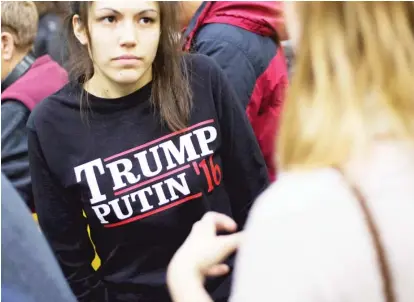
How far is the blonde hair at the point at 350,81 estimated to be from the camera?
2.29 ft

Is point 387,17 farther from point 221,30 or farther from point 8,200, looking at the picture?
point 221,30

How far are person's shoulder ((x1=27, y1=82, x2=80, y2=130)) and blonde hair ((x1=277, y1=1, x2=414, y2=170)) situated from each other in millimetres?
742

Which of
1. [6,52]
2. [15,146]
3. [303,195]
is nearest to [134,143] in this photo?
[15,146]

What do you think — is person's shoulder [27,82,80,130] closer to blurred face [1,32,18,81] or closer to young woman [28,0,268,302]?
young woman [28,0,268,302]

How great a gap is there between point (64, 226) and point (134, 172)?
0.75ft

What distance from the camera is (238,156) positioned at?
1447 mm

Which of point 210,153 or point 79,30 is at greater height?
point 79,30

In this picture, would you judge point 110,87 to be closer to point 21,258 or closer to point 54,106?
point 54,106

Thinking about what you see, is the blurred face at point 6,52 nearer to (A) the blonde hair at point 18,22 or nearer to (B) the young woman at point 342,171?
(A) the blonde hair at point 18,22

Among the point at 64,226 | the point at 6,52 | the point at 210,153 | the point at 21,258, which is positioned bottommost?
the point at 64,226

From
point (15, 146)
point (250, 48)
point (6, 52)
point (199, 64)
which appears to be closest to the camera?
point (199, 64)

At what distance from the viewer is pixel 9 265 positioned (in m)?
0.73

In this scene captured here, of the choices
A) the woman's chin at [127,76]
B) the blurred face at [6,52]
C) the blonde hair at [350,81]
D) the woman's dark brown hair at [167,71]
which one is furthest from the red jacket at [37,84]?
the blonde hair at [350,81]

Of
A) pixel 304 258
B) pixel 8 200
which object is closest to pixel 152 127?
pixel 8 200
